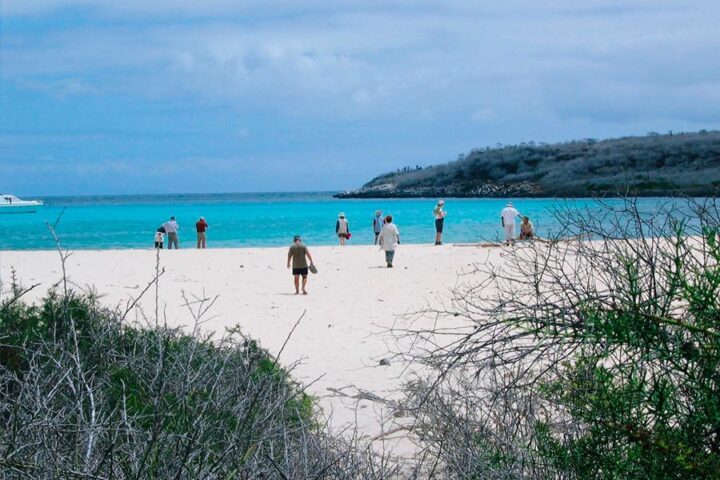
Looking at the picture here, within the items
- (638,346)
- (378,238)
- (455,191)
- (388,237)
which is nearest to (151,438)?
(638,346)

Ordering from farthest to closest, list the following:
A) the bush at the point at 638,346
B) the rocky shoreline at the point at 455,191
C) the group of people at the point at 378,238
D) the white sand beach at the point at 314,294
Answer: the rocky shoreline at the point at 455,191 → the group of people at the point at 378,238 → the white sand beach at the point at 314,294 → the bush at the point at 638,346

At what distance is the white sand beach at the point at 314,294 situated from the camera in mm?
10052

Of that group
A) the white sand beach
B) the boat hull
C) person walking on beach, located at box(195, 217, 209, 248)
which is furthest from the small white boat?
the white sand beach

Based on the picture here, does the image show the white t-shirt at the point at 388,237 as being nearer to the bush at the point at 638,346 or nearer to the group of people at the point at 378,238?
the group of people at the point at 378,238

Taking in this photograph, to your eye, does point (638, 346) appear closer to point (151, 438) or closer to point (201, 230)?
point (151, 438)

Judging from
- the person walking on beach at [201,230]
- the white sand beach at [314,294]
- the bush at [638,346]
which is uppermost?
the bush at [638,346]

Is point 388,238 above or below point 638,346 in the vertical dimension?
below

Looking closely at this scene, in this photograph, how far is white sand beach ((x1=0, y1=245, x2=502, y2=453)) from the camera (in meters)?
10.1

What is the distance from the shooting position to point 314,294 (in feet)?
58.5

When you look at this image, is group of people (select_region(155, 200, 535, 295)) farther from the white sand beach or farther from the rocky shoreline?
the rocky shoreline

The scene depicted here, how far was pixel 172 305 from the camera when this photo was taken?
53.9 ft

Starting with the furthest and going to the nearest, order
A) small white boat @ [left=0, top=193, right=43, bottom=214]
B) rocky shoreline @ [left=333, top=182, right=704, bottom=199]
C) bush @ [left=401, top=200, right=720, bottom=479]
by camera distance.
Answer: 1. rocky shoreline @ [left=333, top=182, right=704, bottom=199]
2. small white boat @ [left=0, top=193, right=43, bottom=214]
3. bush @ [left=401, top=200, right=720, bottom=479]

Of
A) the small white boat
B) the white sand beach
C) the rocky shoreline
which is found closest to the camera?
the white sand beach

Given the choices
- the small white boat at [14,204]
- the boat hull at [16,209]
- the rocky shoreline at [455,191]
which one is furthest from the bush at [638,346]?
the boat hull at [16,209]
